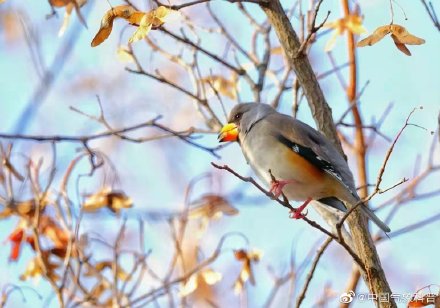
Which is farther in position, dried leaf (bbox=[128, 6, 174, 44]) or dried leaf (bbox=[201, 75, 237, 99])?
dried leaf (bbox=[201, 75, 237, 99])

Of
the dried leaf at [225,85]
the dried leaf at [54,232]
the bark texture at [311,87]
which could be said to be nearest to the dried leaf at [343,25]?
the dried leaf at [225,85]

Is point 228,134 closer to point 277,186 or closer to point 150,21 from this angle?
point 277,186

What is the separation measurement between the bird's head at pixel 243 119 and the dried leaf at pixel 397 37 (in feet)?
3.17

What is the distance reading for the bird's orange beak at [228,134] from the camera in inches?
137

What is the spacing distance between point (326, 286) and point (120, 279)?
0.91 m

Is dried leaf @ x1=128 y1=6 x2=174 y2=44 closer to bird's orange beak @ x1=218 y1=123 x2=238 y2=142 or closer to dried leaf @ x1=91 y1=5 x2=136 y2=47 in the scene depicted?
dried leaf @ x1=91 y1=5 x2=136 y2=47

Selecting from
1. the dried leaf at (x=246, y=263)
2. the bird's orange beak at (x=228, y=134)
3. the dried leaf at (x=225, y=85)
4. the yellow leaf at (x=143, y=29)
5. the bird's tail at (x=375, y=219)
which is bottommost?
the bird's tail at (x=375, y=219)

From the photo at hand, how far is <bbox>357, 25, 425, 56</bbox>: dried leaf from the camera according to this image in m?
2.45

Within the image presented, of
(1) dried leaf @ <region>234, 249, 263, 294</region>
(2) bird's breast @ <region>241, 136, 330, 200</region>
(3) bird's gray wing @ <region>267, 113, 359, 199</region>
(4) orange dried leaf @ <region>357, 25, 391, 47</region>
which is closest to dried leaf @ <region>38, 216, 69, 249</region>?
(1) dried leaf @ <region>234, 249, 263, 294</region>

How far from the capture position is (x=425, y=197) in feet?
11.9

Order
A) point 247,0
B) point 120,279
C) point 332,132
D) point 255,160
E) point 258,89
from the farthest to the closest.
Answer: point 258,89, point 120,279, point 255,160, point 332,132, point 247,0

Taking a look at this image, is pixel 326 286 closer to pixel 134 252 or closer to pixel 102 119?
pixel 134 252

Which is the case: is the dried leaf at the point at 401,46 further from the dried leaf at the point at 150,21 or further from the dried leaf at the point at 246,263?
the dried leaf at the point at 246,263

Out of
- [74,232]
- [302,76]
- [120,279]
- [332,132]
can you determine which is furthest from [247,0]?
[120,279]
